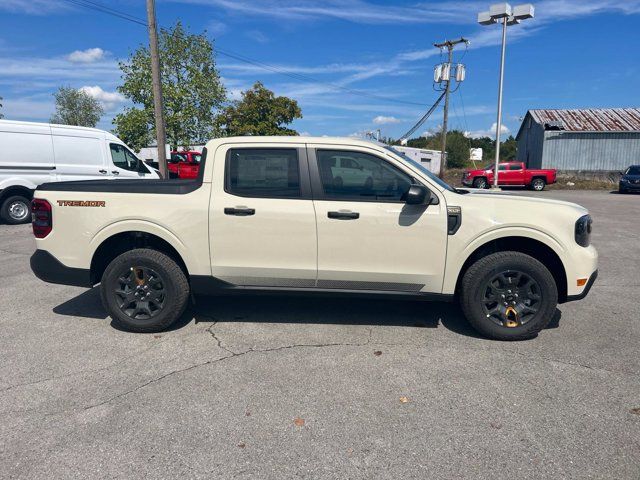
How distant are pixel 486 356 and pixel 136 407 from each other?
2.73 meters

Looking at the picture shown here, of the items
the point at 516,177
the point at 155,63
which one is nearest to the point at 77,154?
the point at 155,63

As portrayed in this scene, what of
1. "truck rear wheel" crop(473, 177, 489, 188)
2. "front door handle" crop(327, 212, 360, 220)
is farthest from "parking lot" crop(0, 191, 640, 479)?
"truck rear wheel" crop(473, 177, 489, 188)

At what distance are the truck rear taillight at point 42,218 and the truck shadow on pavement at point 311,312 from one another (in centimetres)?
103

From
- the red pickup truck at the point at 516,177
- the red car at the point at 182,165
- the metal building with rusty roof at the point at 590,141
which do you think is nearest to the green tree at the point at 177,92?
the red car at the point at 182,165

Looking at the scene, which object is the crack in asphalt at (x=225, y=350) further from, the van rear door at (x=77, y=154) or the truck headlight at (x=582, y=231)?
the van rear door at (x=77, y=154)

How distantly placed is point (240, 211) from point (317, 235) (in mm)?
720

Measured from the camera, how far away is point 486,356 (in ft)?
12.5

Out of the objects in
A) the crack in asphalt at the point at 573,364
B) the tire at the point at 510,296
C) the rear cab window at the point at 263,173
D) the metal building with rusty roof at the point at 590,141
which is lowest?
the crack in asphalt at the point at 573,364

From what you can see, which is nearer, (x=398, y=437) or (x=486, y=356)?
(x=398, y=437)

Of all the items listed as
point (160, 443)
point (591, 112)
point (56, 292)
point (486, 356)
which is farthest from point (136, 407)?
point (591, 112)

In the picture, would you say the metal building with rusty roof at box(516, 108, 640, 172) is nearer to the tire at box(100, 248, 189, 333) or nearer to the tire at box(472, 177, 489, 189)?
the tire at box(472, 177, 489, 189)

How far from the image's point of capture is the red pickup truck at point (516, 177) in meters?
26.9

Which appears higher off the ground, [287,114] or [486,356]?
[287,114]

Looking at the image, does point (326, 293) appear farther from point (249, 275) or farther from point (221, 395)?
point (221, 395)
